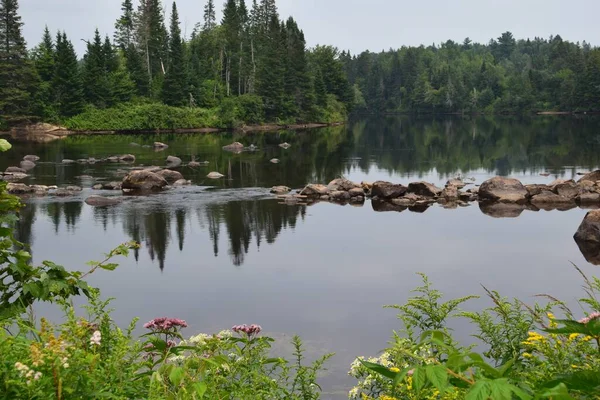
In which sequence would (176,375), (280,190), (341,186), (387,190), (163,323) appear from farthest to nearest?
(341,186), (280,190), (387,190), (163,323), (176,375)

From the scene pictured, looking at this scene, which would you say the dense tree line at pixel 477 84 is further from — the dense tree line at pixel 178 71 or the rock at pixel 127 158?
the rock at pixel 127 158

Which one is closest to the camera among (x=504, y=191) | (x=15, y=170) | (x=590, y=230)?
(x=590, y=230)

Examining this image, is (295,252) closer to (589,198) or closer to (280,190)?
(280,190)

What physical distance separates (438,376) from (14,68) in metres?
74.1

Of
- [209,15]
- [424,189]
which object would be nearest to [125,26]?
[209,15]

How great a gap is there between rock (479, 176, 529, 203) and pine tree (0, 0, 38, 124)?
55108 mm

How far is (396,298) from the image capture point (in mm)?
14039

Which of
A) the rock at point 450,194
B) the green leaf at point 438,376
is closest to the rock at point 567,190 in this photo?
the rock at point 450,194

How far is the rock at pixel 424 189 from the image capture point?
28062 mm

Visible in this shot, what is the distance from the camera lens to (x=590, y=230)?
1927 centimetres

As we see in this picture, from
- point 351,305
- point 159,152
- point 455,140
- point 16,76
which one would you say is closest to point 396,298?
point 351,305

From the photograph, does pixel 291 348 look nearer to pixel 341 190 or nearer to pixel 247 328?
pixel 247 328

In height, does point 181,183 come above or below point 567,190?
above

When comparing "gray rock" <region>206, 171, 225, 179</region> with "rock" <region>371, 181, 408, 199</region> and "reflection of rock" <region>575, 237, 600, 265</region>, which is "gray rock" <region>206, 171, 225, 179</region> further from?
"reflection of rock" <region>575, 237, 600, 265</region>
